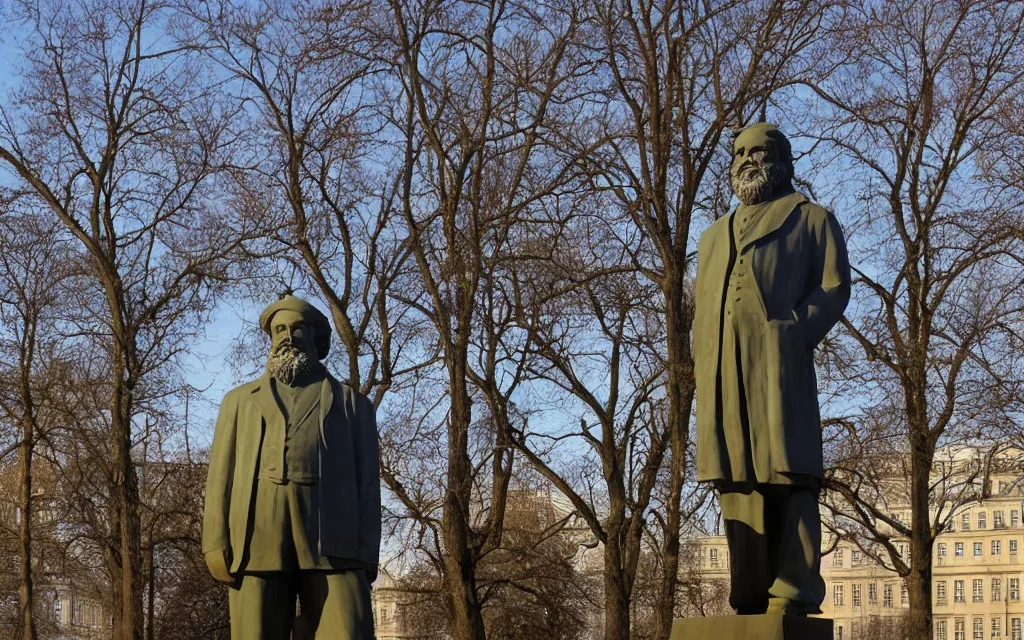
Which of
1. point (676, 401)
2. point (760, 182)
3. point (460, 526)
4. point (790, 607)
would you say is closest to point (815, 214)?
point (760, 182)

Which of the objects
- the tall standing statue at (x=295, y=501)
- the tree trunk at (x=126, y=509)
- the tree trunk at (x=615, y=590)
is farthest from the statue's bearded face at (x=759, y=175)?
the tree trunk at (x=126, y=509)

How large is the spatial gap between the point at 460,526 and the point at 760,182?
41.4ft

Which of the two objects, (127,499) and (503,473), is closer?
(127,499)

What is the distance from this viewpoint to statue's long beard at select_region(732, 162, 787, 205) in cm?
811

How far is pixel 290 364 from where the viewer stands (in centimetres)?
944

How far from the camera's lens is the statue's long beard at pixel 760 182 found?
811 centimetres

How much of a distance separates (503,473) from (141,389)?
5.24 m

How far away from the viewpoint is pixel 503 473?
2373cm

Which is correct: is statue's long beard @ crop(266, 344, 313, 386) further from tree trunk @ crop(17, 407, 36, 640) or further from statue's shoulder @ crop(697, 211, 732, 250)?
tree trunk @ crop(17, 407, 36, 640)

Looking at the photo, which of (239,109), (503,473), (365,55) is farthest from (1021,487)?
(239,109)

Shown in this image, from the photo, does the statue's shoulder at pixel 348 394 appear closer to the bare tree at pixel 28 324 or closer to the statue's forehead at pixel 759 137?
the statue's forehead at pixel 759 137

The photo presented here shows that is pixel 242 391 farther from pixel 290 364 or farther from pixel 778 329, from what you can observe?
pixel 778 329

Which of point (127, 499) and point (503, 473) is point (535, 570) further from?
point (127, 499)

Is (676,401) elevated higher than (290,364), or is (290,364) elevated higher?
(676,401)
